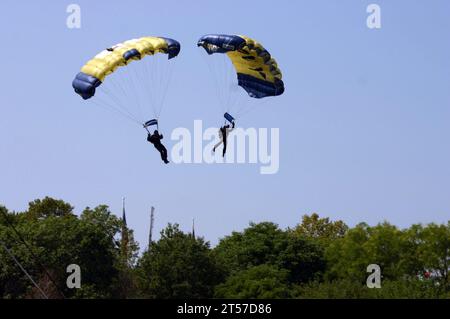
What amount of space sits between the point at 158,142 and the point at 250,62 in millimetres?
9122

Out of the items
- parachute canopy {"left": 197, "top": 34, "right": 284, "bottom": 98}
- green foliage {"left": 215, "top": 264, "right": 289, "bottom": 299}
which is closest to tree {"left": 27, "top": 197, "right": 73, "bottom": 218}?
green foliage {"left": 215, "top": 264, "right": 289, "bottom": 299}

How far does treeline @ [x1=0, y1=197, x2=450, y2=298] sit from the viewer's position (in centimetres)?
9869

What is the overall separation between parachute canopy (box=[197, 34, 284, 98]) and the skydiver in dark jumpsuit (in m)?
6.24

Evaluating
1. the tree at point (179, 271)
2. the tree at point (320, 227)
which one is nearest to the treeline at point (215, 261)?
the tree at point (179, 271)

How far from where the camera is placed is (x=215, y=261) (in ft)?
335

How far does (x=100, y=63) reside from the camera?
70.2 metres

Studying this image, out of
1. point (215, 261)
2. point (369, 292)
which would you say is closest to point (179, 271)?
point (215, 261)

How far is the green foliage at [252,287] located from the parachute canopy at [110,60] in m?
29.8

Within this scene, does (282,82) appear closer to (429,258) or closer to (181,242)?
(181,242)

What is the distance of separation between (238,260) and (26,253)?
22.3 metres

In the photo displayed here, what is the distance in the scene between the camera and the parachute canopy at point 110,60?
69688 millimetres

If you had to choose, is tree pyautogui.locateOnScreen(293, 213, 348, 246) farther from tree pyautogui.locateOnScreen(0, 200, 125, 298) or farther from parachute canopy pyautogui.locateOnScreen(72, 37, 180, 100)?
parachute canopy pyautogui.locateOnScreen(72, 37, 180, 100)
